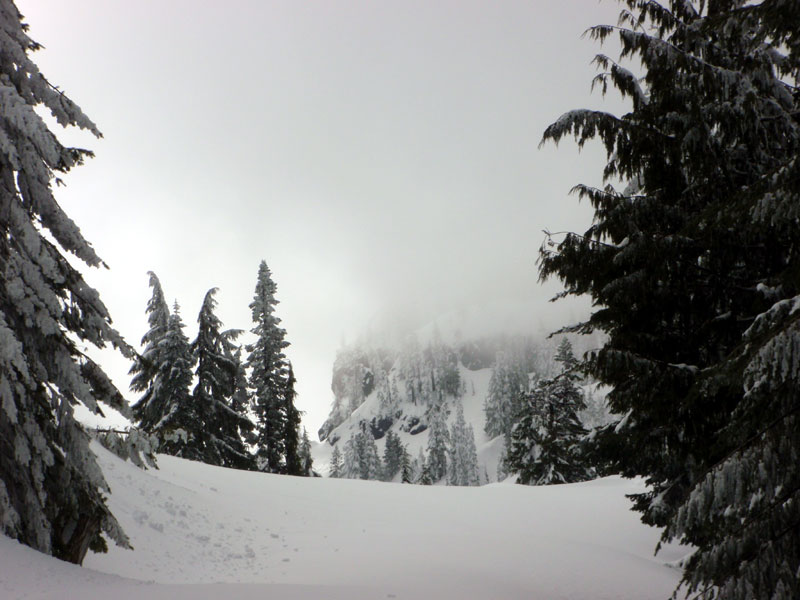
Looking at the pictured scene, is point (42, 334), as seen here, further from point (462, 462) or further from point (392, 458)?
point (462, 462)

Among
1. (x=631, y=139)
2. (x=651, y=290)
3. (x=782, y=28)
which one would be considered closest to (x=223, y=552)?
(x=651, y=290)

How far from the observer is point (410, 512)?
14422 mm

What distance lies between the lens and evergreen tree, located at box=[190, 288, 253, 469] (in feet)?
84.3

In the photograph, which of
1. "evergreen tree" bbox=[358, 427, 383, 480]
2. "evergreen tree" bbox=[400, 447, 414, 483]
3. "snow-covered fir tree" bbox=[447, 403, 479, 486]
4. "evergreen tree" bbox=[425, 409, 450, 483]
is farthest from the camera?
"snow-covered fir tree" bbox=[447, 403, 479, 486]

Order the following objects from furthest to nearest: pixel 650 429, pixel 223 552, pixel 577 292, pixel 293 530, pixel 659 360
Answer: pixel 293 530 → pixel 223 552 → pixel 577 292 → pixel 650 429 → pixel 659 360

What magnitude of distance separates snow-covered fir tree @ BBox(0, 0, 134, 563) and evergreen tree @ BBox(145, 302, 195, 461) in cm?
1963

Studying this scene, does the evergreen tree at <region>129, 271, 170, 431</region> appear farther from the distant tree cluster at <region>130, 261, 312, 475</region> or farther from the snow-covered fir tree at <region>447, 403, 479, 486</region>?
the snow-covered fir tree at <region>447, 403, 479, 486</region>

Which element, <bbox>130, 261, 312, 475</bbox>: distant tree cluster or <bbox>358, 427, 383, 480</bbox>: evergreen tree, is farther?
<bbox>358, 427, 383, 480</bbox>: evergreen tree

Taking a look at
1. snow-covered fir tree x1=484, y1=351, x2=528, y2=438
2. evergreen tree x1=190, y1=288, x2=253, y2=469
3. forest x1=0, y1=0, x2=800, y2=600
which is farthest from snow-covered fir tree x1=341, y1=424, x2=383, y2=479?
forest x1=0, y1=0, x2=800, y2=600

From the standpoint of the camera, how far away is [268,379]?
1150 inches

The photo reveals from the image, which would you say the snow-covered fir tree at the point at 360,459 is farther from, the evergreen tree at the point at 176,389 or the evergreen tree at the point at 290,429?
the evergreen tree at the point at 176,389

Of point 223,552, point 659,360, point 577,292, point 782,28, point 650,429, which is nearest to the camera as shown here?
point 782,28

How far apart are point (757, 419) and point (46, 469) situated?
25.9 feet

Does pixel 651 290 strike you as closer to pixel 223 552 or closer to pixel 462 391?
pixel 223 552
